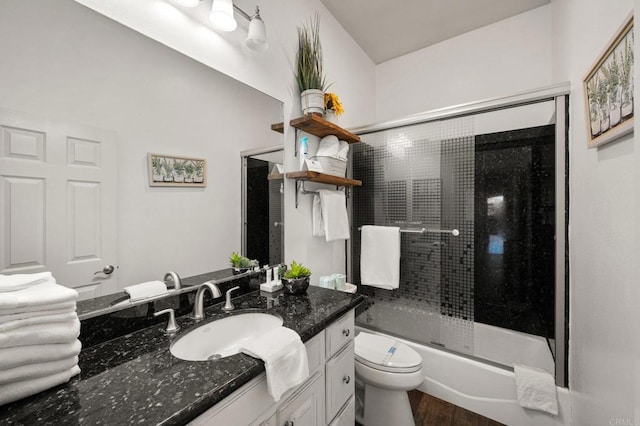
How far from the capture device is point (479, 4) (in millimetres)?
2045

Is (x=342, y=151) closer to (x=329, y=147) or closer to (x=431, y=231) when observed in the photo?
(x=329, y=147)

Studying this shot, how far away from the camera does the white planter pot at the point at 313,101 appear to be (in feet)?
5.33

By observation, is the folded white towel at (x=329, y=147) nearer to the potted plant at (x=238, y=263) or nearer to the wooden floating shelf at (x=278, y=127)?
the wooden floating shelf at (x=278, y=127)

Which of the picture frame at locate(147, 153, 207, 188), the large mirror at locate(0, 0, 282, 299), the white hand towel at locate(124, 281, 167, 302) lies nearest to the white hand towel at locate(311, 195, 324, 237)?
the large mirror at locate(0, 0, 282, 299)

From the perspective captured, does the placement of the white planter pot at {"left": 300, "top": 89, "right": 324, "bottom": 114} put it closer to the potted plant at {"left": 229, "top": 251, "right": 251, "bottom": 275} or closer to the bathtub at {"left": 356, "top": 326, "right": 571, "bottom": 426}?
the potted plant at {"left": 229, "top": 251, "right": 251, "bottom": 275}

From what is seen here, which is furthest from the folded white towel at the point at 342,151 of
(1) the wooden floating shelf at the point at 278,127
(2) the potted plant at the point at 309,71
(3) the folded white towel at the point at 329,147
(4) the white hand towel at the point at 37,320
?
(4) the white hand towel at the point at 37,320

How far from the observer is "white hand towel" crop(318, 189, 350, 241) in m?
1.81

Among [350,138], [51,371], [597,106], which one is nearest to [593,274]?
[597,106]

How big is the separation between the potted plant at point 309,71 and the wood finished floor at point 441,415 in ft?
6.59

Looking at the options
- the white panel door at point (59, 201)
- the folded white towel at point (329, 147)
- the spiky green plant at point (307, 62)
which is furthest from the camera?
the folded white towel at point (329, 147)

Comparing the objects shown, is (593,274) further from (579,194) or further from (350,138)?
(350,138)

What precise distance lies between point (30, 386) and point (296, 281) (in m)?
0.93

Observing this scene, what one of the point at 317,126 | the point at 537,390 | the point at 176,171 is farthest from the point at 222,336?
the point at 537,390

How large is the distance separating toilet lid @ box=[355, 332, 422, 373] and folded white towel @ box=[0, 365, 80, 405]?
1.35 meters
